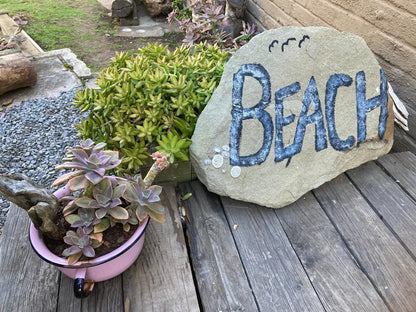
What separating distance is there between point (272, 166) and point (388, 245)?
2.16 ft

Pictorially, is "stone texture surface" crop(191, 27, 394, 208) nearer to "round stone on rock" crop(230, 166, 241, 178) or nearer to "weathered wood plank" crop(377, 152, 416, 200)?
"round stone on rock" crop(230, 166, 241, 178)

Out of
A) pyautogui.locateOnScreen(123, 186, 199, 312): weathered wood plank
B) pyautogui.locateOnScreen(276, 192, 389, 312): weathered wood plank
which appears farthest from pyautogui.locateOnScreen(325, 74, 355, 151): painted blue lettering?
pyautogui.locateOnScreen(123, 186, 199, 312): weathered wood plank

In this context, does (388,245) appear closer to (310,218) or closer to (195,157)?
(310,218)

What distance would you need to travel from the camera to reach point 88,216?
4.01ft

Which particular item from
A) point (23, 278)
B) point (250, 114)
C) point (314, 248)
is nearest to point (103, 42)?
point (250, 114)

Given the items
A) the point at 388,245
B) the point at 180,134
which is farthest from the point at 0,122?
the point at 388,245

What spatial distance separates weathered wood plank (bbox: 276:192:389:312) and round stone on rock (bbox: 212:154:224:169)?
16.1 inches

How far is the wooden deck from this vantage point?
1.31m

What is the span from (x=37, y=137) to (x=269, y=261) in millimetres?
2392

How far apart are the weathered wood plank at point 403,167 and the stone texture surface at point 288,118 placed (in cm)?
25

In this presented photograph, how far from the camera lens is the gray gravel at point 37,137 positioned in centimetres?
260

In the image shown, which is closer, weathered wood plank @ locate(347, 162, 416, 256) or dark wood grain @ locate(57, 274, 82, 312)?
dark wood grain @ locate(57, 274, 82, 312)

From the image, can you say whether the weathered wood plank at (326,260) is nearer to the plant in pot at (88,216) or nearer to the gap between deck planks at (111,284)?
the gap between deck planks at (111,284)

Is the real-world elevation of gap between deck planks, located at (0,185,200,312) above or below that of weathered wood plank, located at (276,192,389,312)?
above
